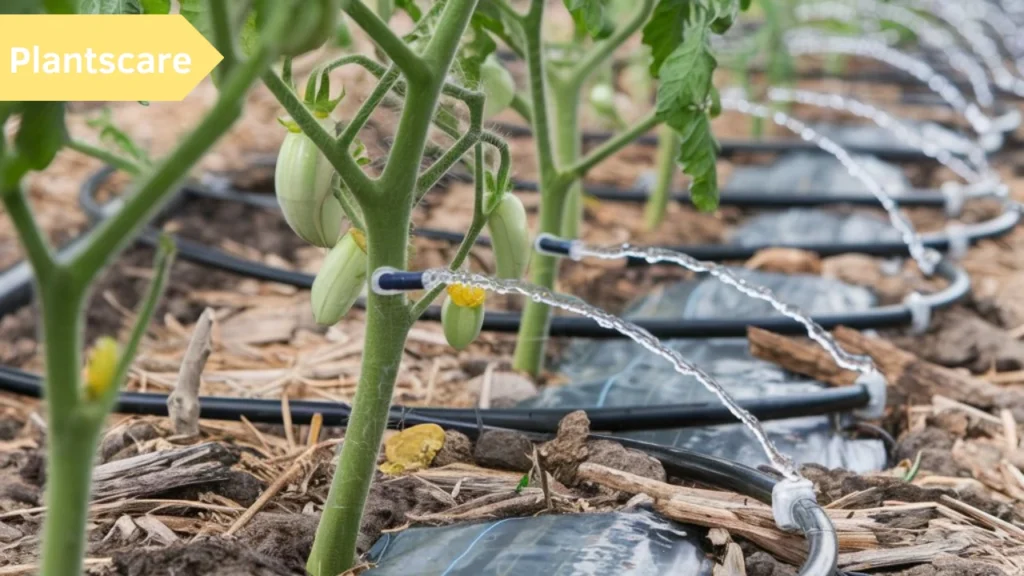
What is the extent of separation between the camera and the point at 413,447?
1383 mm

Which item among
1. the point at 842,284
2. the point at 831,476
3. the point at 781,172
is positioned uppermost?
the point at 781,172

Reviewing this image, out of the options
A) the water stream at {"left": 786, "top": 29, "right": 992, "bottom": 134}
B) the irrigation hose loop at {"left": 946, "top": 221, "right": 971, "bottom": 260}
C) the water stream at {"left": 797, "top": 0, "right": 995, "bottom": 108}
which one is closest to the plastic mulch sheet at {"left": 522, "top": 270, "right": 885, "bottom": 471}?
the irrigation hose loop at {"left": 946, "top": 221, "right": 971, "bottom": 260}

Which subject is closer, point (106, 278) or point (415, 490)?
point (415, 490)

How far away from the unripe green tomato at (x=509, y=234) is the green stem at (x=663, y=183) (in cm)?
163

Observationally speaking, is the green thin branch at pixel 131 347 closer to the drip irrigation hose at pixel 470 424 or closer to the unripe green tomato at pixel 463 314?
the unripe green tomato at pixel 463 314

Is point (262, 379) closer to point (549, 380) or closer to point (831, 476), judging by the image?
point (549, 380)

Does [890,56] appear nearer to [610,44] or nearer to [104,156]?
[610,44]

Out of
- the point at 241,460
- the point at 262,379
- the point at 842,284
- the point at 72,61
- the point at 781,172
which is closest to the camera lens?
the point at 72,61

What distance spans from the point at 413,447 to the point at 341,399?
0.42m

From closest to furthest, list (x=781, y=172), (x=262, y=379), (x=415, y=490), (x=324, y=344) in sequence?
(x=415, y=490) → (x=262, y=379) → (x=324, y=344) → (x=781, y=172)

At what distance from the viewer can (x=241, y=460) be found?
1396 mm

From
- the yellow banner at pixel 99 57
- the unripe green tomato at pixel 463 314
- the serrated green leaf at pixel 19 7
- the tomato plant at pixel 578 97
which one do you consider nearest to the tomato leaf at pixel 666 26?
the tomato plant at pixel 578 97

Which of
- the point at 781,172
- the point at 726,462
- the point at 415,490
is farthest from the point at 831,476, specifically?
the point at 781,172

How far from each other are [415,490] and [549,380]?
2.18 feet
